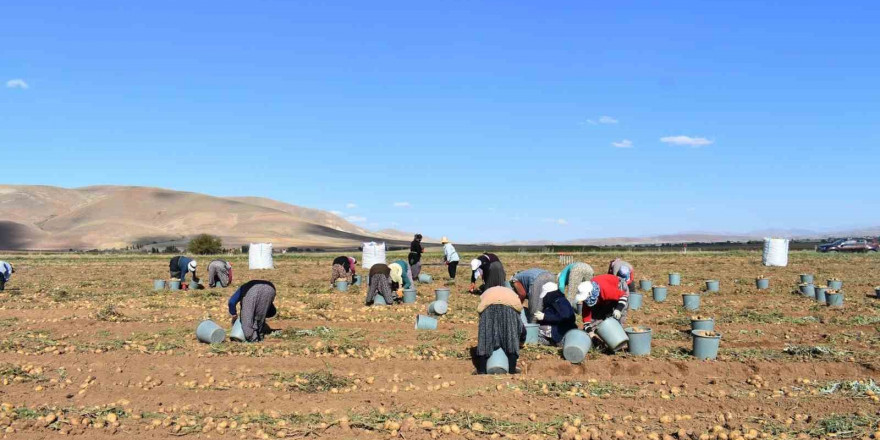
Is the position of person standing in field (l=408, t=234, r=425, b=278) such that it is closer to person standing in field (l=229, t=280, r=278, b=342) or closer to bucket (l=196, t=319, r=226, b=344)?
person standing in field (l=229, t=280, r=278, b=342)

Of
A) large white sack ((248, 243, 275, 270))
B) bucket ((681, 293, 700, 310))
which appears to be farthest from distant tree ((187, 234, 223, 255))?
bucket ((681, 293, 700, 310))

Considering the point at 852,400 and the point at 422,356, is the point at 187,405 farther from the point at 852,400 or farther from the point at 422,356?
the point at 852,400

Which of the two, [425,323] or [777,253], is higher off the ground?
[777,253]

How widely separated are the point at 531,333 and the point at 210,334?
5036mm

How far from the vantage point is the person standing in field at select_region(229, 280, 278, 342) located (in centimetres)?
1148

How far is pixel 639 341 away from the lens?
1017 cm

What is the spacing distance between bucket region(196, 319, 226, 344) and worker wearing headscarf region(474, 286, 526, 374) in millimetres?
4447

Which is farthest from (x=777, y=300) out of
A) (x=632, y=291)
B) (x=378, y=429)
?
(x=378, y=429)

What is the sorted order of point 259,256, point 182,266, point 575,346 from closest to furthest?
point 575,346 → point 182,266 → point 259,256

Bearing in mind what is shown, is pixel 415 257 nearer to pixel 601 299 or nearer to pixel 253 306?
pixel 253 306

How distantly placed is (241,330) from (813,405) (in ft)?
26.8

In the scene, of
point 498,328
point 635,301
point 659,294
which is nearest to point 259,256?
point 659,294

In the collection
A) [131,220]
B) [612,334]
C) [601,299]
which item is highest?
[131,220]

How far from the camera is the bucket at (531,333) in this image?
10883 millimetres
